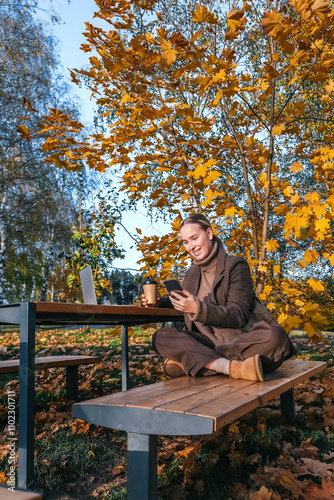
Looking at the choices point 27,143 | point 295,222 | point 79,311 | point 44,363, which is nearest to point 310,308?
point 295,222

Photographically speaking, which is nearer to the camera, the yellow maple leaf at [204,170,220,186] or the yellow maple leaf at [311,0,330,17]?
the yellow maple leaf at [311,0,330,17]

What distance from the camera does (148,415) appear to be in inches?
59.4

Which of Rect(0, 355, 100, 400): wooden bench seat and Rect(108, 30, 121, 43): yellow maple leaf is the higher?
Rect(108, 30, 121, 43): yellow maple leaf

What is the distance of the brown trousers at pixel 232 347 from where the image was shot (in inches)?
95.0

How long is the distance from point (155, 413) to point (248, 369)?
0.87m

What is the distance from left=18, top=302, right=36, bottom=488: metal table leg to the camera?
2.01m

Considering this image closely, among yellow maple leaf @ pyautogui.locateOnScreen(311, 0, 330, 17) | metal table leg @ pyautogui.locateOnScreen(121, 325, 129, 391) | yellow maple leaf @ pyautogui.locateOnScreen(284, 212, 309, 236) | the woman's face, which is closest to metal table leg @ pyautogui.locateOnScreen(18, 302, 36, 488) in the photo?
the woman's face

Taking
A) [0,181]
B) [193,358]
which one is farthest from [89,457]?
[0,181]

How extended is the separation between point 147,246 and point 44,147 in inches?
55.9

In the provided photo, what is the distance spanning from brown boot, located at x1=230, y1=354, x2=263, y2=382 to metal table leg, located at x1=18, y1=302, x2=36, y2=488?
3.34 ft

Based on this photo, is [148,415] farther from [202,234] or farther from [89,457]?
[202,234]

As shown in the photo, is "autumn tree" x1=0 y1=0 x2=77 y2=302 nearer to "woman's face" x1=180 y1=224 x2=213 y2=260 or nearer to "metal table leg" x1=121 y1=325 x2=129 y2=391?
"metal table leg" x1=121 y1=325 x2=129 y2=391

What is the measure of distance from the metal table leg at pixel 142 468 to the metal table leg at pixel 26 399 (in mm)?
722

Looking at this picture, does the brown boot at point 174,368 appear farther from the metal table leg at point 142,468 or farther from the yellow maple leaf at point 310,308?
the yellow maple leaf at point 310,308
